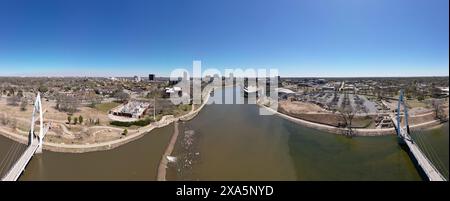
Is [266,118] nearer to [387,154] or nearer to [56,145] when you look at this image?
[387,154]

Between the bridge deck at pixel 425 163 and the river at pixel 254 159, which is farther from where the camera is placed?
the river at pixel 254 159

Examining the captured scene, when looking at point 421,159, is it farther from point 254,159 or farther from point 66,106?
point 66,106

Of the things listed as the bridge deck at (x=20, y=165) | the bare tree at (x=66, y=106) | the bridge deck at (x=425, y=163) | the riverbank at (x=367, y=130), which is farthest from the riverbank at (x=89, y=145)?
the bridge deck at (x=425, y=163)

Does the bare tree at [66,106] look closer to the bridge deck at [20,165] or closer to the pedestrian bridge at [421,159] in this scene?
the bridge deck at [20,165]

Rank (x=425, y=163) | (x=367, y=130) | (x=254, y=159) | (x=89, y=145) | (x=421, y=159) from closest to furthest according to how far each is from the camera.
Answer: (x=425, y=163), (x=421, y=159), (x=254, y=159), (x=89, y=145), (x=367, y=130)

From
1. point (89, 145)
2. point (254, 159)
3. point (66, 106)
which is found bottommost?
point (254, 159)

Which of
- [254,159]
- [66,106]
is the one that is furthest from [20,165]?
[66,106]
